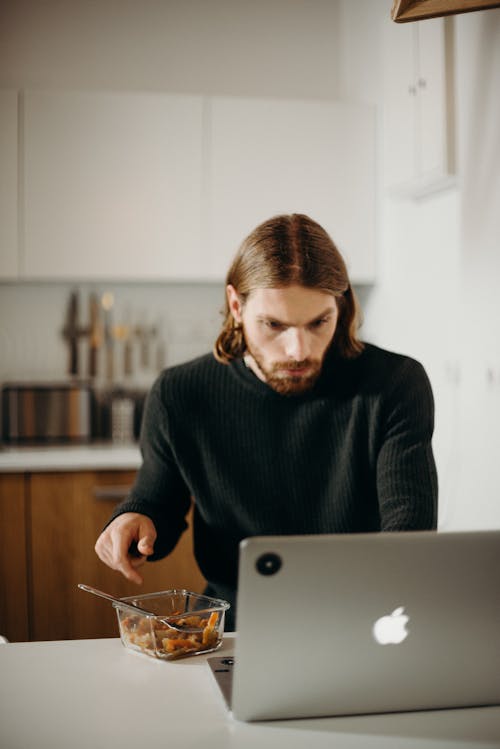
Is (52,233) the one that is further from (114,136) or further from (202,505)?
(202,505)

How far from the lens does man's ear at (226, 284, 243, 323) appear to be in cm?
171

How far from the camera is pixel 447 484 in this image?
104 inches

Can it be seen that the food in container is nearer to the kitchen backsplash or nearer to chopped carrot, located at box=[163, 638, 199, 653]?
chopped carrot, located at box=[163, 638, 199, 653]

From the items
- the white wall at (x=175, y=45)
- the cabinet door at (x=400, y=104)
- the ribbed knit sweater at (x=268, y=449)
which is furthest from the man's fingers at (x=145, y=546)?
the white wall at (x=175, y=45)

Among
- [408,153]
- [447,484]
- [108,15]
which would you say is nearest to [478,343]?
[447,484]

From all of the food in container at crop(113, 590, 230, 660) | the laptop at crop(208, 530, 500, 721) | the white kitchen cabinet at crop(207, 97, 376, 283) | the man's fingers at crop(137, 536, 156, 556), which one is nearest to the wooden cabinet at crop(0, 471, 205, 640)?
the white kitchen cabinet at crop(207, 97, 376, 283)

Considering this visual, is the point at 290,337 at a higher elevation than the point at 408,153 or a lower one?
lower

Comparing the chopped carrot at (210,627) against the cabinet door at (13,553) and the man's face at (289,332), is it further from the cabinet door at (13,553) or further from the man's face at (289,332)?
the cabinet door at (13,553)

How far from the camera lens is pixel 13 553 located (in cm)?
288

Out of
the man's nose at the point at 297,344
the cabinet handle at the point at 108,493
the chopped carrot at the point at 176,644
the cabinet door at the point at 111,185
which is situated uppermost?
the cabinet door at the point at 111,185

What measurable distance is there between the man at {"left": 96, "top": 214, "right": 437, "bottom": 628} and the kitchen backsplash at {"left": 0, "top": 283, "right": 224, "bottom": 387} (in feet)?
5.51

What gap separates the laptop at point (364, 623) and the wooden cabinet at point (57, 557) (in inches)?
73.9

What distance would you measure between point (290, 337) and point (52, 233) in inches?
69.6

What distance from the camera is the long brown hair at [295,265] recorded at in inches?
62.2
